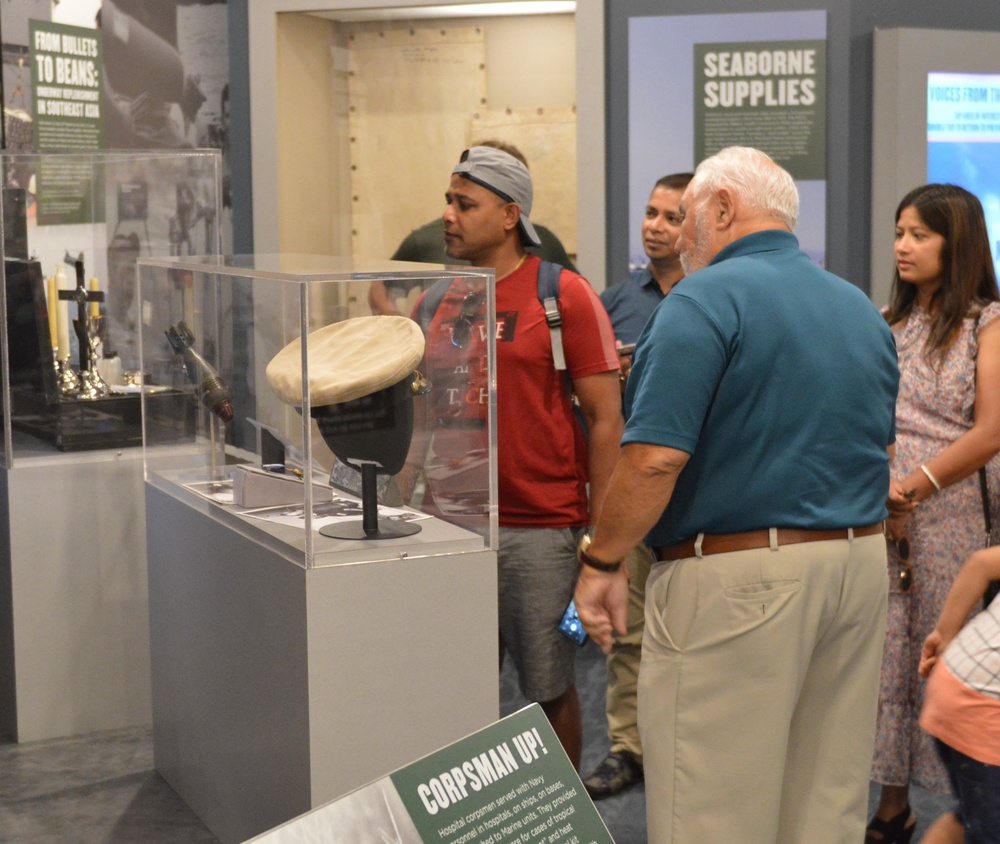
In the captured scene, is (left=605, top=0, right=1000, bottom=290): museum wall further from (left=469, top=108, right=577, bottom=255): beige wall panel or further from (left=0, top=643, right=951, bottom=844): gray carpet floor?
(left=0, top=643, right=951, bottom=844): gray carpet floor

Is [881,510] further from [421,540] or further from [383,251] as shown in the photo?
[383,251]

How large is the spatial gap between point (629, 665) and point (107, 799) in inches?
62.0

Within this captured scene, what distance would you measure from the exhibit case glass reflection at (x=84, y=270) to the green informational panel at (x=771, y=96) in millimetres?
2143

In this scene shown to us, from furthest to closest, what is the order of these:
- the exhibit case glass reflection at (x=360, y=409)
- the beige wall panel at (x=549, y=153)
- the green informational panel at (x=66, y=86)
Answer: the beige wall panel at (x=549, y=153) → the green informational panel at (x=66, y=86) → the exhibit case glass reflection at (x=360, y=409)

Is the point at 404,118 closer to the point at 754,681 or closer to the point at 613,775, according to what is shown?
the point at 613,775

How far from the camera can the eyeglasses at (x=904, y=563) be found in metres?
3.54

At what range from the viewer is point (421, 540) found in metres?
2.69

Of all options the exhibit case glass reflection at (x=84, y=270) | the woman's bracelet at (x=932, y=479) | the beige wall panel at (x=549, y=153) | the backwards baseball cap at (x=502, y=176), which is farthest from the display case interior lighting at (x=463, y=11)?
the woman's bracelet at (x=932, y=479)

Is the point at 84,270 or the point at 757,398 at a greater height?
the point at 84,270

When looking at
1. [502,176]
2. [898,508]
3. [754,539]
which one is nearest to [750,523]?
[754,539]

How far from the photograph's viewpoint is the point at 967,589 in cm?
254

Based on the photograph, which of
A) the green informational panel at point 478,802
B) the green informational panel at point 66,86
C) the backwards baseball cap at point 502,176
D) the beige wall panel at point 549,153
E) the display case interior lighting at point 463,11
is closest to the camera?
the green informational panel at point 478,802

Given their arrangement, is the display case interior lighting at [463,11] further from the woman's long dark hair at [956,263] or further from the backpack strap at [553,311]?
the backpack strap at [553,311]

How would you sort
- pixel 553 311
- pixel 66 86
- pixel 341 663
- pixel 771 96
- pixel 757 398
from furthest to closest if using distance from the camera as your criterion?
pixel 771 96
pixel 66 86
pixel 553 311
pixel 341 663
pixel 757 398
